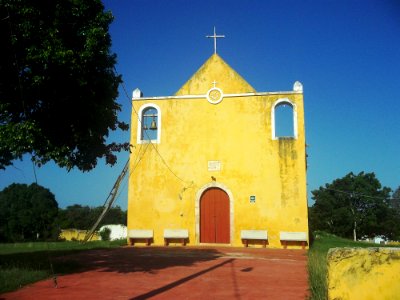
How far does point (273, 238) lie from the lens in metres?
17.0

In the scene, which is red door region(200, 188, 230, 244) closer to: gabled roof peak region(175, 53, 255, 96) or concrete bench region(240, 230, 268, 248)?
concrete bench region(240, 230, 268, 248)

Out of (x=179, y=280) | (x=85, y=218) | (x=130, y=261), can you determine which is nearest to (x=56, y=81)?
(x=179, y=280)

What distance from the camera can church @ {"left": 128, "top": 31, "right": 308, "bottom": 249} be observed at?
1717cm

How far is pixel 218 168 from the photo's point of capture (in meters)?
18.0

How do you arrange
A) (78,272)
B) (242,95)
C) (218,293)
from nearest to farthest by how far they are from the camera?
1. (218,293)
2. (78,272)
3. (242,95)

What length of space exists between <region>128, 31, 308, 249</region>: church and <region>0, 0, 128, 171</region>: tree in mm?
8336

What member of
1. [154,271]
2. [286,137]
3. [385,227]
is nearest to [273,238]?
[286,137]

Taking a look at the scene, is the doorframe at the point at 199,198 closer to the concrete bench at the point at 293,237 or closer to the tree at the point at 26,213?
the concrete bench at the point at 293,237

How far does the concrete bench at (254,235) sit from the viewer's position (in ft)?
55.2

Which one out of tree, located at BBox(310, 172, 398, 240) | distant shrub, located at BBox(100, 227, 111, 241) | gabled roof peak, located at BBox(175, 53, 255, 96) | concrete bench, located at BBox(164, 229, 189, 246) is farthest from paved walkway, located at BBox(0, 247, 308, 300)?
tree, located at BBox(310, 172, 398, 240)

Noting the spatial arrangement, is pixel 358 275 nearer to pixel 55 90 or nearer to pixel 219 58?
pixel 55 90

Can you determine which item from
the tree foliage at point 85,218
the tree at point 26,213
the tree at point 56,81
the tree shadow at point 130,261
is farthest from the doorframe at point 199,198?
the tree foliage at point 85,218

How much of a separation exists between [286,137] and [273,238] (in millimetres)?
4650

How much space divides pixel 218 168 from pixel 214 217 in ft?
7.57
